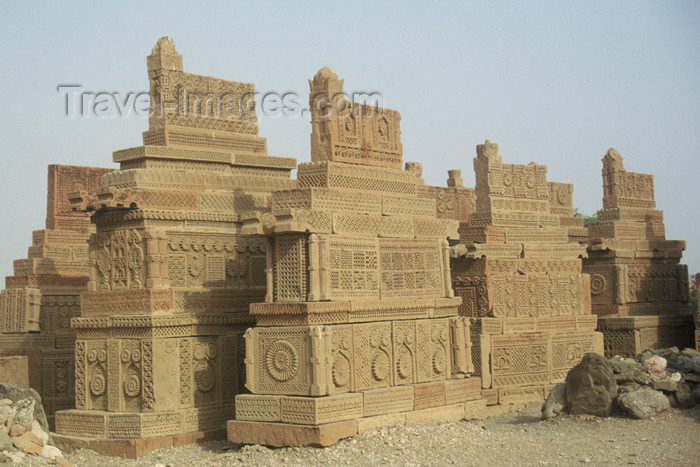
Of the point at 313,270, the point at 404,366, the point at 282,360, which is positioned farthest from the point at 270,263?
the point at 404,366

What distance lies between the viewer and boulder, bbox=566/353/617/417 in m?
11.9

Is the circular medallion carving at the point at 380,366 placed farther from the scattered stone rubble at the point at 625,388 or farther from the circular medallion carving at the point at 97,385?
the circular medallion carving at the point at 97,385

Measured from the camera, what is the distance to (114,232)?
11.9 meters

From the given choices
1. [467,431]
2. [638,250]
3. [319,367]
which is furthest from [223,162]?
[638,250]

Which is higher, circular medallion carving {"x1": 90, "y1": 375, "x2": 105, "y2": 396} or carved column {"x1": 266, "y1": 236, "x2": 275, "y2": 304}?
carved column {"x1": 266, "y1": 236, "x2": 275, "y2": 304}

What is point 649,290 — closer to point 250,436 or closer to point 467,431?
point 467,431

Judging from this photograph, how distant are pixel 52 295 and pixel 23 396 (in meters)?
4.69

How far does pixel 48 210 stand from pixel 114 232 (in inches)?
167

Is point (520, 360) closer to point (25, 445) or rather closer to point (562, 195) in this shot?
point (562, 195)

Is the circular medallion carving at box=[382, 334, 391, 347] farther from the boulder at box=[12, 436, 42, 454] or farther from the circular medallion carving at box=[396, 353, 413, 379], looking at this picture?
the boulder at box=[12, 436, 42, 454]

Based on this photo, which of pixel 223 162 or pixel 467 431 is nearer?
pixel 467 431

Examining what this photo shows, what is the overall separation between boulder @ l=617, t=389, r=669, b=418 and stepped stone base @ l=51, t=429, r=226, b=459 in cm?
524

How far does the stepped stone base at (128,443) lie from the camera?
36.0 ft

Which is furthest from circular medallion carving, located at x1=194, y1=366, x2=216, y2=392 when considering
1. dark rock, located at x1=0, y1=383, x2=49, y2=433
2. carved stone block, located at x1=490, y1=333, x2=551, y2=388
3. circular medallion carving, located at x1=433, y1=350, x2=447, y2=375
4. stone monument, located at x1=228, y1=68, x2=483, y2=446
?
carved stone block, located at x1=490, y1=333, x2=551, y2=388
